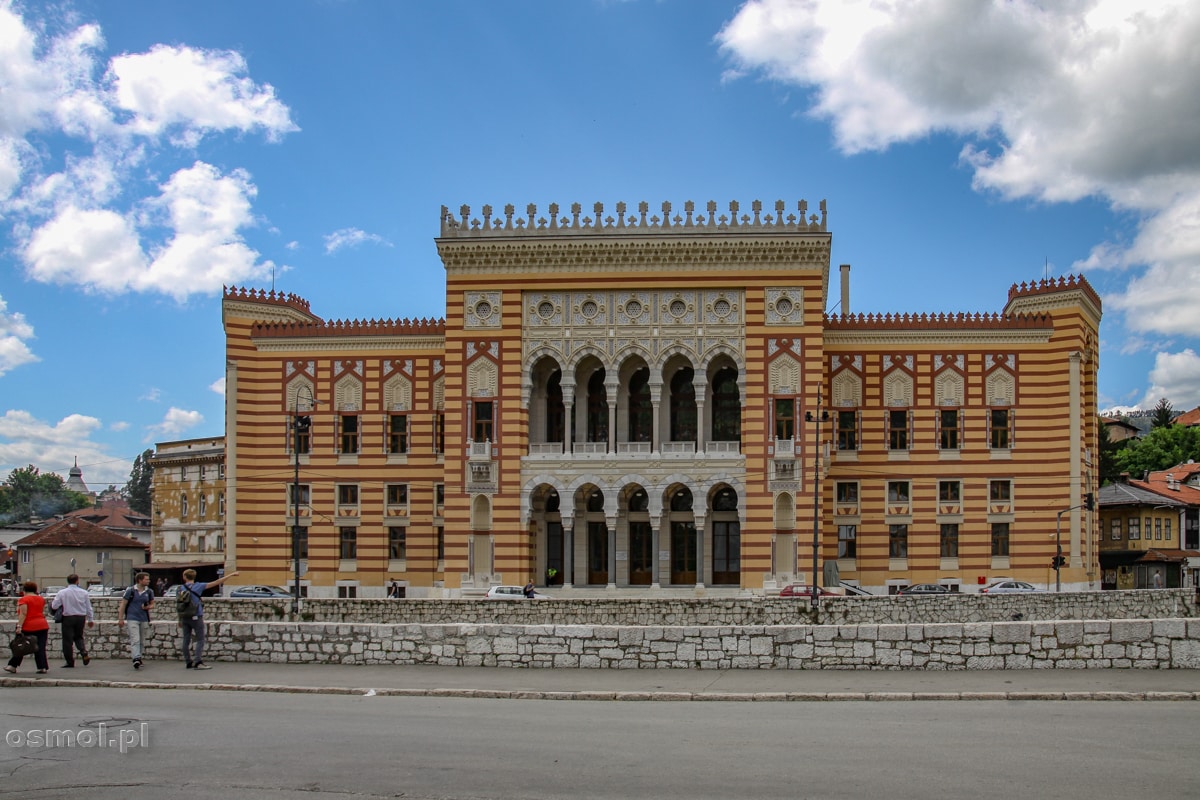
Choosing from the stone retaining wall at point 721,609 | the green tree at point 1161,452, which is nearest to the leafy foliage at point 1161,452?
the green tree at point 1161,452

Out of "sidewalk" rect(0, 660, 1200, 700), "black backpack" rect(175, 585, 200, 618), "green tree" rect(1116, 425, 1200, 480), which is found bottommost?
"sidewalk" rect(0, 660, 1200, 700)

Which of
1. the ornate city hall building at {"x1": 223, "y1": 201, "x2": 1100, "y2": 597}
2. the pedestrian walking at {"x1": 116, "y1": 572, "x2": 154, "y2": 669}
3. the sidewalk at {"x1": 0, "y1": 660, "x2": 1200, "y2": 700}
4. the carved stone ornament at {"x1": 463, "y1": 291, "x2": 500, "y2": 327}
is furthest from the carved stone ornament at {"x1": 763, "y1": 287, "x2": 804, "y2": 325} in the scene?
the pedestrian walking at {"x1": 116, "y1": 572, "x2": 154, "y2": 669}

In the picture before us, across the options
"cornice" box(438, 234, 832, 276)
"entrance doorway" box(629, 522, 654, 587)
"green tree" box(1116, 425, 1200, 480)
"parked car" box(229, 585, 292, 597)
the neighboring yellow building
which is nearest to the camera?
"parked car" box(229, 585, 292, 597)

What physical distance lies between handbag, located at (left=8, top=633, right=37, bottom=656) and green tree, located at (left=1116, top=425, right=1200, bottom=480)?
80423 mm

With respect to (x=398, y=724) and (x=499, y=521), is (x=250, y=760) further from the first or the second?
(x=499, y=521)

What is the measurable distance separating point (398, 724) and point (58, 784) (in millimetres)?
4372

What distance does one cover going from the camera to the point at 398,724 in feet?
49.5

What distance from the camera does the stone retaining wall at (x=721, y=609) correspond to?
33.4 meters

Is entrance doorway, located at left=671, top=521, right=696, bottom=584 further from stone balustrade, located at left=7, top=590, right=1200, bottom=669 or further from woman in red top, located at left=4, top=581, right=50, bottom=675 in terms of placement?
woman in red top, located at left=4, top=581, right=50, bottom=675

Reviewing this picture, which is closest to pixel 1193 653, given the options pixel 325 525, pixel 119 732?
pixel 119 732

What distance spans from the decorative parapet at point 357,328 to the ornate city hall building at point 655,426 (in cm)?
9

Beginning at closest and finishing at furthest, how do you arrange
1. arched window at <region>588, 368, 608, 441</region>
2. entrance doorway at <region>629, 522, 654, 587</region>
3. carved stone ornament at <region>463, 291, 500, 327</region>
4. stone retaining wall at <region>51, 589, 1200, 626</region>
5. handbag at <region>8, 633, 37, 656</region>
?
handbag at <region>8, 633, 37, 656</region>
stone retaining wall at <region>51, 589, 1200, 626</region>
carved stone ornament at <region>463, 291, 500, 327</region>
entrance doorway at <region>629, 522, 654, 587</region>
arched window at <region>588, 368, 608, 441</region>

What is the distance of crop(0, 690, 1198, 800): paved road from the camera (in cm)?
1168

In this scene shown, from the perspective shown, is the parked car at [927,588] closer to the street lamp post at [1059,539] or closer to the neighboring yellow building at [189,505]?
the street lamp post at [1059,539]
